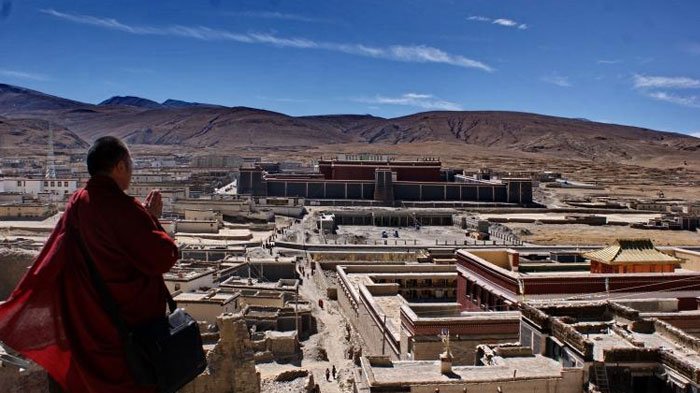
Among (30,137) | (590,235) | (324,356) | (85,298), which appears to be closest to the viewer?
(85,298)

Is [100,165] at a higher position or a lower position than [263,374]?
higher

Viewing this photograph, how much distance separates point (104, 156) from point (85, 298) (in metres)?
0.69

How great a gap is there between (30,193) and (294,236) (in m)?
37.9

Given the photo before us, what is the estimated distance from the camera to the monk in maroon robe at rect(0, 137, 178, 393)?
281cm

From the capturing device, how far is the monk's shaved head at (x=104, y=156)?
117 inches

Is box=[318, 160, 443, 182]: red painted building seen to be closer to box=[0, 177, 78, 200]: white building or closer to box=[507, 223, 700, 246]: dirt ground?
box=[507, 223, 700, 246]: dirt ground

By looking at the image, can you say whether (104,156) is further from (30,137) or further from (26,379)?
(30,137)

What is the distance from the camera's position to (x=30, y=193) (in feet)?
225

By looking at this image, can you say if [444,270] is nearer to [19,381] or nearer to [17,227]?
[19,381]

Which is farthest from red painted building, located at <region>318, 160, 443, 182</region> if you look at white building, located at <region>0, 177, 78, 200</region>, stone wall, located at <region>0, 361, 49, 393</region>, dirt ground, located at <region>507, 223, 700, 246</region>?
stone wall, located at <region>0, 361, 49, 393</region>

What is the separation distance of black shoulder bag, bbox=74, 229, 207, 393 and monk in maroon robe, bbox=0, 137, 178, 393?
0.04 m

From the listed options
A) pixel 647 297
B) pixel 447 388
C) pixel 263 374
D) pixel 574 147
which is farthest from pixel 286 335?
pixel 574 147

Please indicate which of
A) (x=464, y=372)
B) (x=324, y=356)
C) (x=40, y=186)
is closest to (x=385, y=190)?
(x=40, y=186)

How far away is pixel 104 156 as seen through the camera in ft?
9.84
